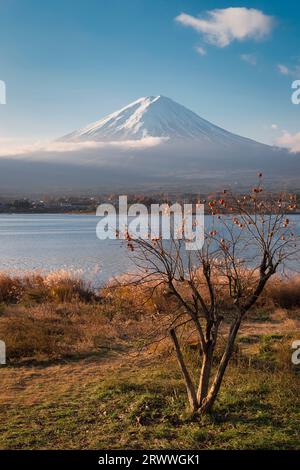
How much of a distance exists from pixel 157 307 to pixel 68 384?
5.48 metres

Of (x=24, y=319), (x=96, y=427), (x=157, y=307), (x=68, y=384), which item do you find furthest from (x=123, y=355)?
(x=157, y=307)

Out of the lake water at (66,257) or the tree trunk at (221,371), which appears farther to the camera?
the lake water at (66,257)

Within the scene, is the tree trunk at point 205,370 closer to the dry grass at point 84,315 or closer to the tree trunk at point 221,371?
the tree trunk at point 221,371

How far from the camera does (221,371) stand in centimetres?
500

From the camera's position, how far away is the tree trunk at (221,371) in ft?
16.3

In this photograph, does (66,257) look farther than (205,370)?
Yes

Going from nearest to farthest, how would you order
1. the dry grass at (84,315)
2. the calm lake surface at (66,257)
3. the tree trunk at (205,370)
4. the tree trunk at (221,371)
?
the tree trunk at (221,371), the tree trunk at (205,370), the dry grass at (84,315), the calm lake surface at (66,257)
